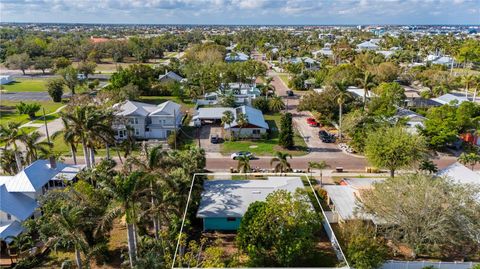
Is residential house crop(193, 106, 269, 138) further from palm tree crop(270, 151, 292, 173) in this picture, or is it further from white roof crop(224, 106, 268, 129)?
palm tree crop(270, 151, 292, 173)

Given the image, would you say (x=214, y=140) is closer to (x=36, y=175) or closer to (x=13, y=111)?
(x=36, y=175)

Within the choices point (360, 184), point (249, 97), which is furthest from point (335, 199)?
point (249, 97)

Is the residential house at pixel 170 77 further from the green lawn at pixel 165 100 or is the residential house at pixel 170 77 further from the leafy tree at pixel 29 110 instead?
the leafy tree at pixel 29 110

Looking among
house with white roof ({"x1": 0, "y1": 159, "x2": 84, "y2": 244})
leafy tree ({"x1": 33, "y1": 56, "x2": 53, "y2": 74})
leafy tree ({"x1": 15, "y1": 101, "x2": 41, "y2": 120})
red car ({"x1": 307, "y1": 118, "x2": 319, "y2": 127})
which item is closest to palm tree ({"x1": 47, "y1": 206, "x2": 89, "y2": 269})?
house with white roof ({"x1": 0, "y1": 159, "x2": 84, "y2": 244})

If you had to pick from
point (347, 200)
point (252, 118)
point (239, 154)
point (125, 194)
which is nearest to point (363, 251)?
point (347, 200)

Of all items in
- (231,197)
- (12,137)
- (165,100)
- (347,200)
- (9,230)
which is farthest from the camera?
(165,100)

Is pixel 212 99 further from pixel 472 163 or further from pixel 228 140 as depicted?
pixel 472 163

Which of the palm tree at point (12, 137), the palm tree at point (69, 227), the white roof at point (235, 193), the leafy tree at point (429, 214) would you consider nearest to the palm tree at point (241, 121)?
the white roof at point (235, 193)
